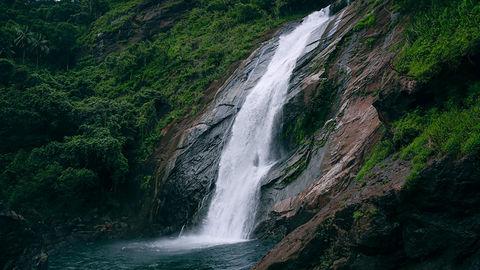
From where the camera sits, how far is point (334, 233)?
544 inches

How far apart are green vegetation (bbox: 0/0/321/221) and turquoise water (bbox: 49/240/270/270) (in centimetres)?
674

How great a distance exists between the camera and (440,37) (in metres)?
16.1

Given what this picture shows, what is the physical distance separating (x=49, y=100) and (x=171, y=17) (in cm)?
2608

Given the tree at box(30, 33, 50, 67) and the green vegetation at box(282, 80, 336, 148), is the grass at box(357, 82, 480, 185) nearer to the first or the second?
the green vegetation at box(282, 80, 336, 148)

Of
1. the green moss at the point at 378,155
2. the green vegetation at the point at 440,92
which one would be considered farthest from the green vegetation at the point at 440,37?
the green moss at the point at 378,155

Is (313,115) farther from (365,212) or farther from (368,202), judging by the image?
(365,212)

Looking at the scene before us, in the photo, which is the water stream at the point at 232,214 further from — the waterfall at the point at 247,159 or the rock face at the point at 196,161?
the rock face at the point at 196,161

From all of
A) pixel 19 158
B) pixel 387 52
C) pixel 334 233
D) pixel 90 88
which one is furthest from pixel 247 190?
pixel 90 88

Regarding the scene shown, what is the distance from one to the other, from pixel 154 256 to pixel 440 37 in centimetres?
1694

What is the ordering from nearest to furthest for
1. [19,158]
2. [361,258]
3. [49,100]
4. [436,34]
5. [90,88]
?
[361,258] < [436,34] < [19,158] < [49,100] < [90,88]

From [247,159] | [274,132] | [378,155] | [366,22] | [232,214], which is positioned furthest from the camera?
[247,159]

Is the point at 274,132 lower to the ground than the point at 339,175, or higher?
higher

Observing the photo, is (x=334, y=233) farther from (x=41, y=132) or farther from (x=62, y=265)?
(x=41, y=132)

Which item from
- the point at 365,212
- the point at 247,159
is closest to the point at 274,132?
the point at 247,159
